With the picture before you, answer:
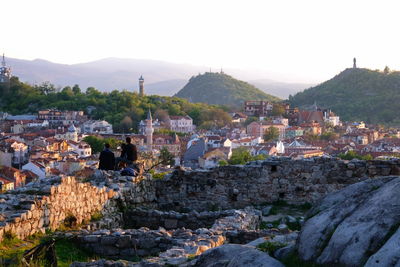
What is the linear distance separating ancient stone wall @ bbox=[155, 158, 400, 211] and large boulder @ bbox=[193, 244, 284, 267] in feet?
24.3

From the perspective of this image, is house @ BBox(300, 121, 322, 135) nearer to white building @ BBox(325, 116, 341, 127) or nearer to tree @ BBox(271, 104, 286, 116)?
white building @ BBox(325, 116, 341, 127)

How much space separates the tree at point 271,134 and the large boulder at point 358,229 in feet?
313

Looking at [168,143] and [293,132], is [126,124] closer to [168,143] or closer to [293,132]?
[168,143]

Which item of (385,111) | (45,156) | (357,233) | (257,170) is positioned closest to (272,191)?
(257,170)

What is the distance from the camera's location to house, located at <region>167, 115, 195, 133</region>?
117812mm

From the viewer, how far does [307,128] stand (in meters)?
110

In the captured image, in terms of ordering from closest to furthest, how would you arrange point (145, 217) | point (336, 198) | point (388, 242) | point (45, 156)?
1. point (388, 242)
2. point (336, 198)
3. point (145, 217)
4. point (45, 156)

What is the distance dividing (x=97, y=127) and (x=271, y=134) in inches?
1242

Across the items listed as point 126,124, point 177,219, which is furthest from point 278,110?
point 177,219

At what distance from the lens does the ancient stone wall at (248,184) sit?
12.1 m

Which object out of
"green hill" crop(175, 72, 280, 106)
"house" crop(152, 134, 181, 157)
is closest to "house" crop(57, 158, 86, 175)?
"house" crop(152, 134, 181, 157)

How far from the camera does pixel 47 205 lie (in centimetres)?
786

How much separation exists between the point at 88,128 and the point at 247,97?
88.0 meters

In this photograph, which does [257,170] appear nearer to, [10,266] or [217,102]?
[10,266]
